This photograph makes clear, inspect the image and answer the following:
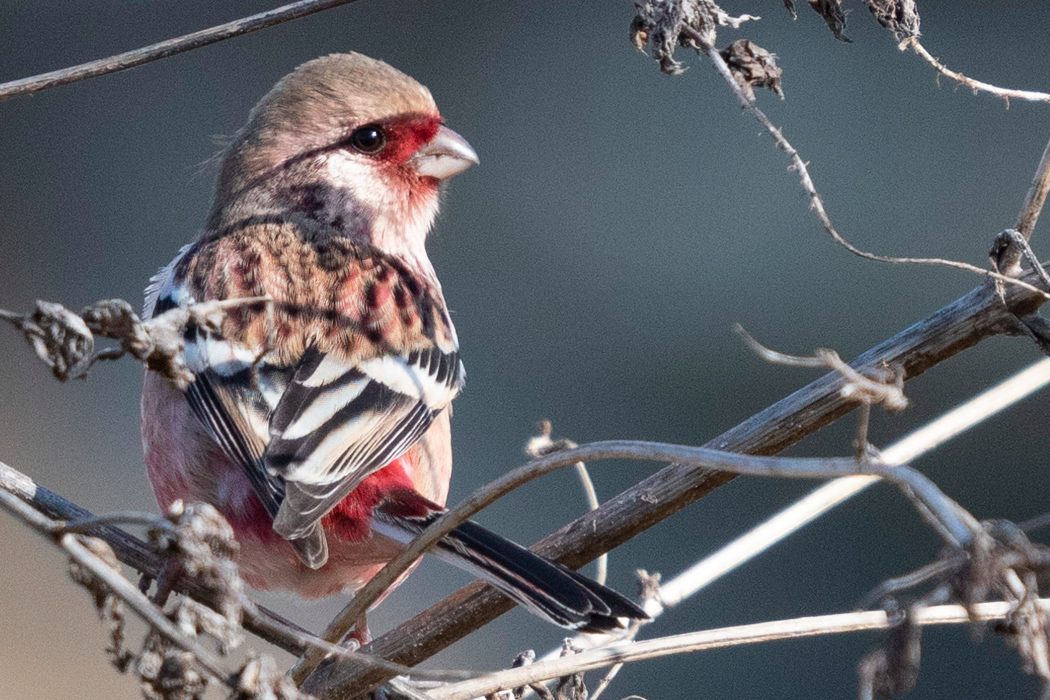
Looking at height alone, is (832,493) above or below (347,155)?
below

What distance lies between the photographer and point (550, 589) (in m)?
2.03

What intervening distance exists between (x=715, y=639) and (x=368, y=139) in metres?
2.45

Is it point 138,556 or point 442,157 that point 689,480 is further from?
point 442,157

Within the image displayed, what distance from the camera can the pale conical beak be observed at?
12.6 ft

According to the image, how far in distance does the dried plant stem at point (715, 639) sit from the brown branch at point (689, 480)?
0.86 feet

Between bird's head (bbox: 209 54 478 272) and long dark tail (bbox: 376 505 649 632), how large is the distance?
172 cm

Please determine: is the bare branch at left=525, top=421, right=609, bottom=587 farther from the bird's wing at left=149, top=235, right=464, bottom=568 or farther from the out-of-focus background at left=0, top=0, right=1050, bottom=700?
the out-of-focus background at left=0, top=0, right=1050, bottom=700

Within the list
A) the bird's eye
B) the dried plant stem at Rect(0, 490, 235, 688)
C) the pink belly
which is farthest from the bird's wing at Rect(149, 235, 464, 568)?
the dried plant stem at Rect(0, 490, 235, 688)

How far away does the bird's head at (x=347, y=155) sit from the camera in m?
3.73

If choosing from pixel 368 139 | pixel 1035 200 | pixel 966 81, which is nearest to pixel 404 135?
pixel 368 139

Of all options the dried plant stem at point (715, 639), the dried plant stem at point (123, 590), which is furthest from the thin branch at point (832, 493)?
the dried plant stem at point (123, 590)

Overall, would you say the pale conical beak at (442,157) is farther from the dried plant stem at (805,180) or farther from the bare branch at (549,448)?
the dried plant stem at (805,180)

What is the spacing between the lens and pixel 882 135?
6121 mm

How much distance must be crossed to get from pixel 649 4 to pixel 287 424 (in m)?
1.30
